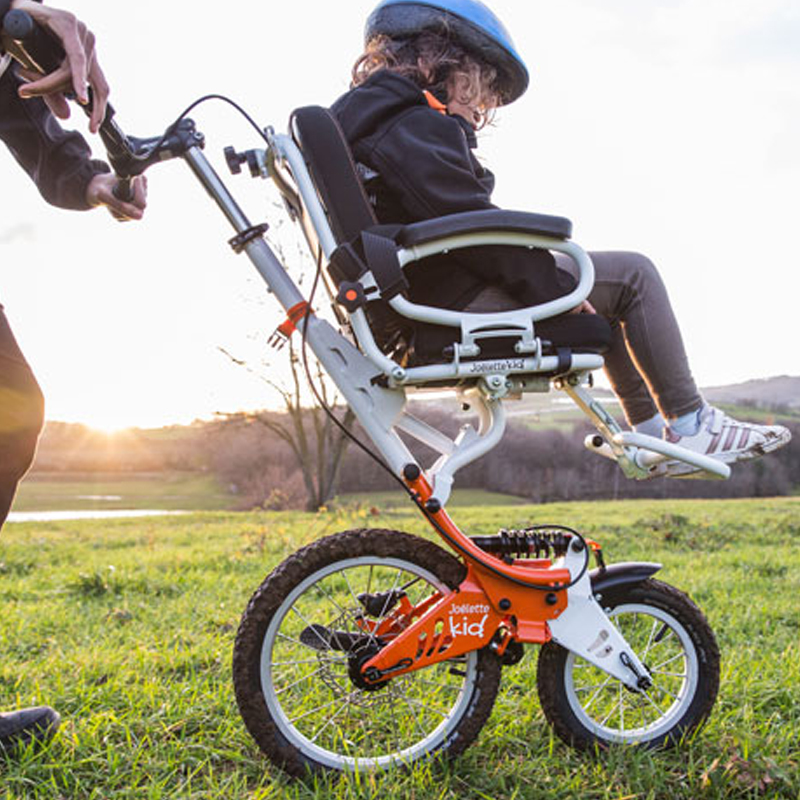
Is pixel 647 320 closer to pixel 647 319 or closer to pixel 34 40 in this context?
pixel 647 319

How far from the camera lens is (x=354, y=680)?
7.18 feet

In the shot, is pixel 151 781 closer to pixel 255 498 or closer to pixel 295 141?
pixel 295 141

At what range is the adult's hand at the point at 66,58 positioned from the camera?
177 centimetres

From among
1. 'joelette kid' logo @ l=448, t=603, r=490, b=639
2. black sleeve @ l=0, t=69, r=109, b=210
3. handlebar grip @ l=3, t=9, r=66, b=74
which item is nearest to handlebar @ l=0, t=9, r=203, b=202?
handlebar grip @ l=3, t=9, r=66, b=74

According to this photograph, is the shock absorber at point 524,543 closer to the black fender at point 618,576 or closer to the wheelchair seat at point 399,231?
the black fender at point 618,576

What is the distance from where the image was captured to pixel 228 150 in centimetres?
226

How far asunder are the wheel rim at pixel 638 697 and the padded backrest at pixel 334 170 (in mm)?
1453

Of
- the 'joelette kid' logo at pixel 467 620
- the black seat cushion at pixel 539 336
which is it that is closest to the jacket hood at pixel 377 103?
the black seat cushion at pixel 539 336

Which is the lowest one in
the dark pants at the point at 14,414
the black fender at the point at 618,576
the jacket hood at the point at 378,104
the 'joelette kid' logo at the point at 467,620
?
the 'joelette kid' logo at the point at 467,620

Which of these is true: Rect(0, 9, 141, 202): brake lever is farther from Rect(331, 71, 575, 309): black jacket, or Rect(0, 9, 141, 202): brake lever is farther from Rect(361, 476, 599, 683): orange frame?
Rect(361, 476, 599, 683): orange frame

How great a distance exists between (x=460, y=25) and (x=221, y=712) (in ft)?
8.13

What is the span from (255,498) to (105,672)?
98.3 feet

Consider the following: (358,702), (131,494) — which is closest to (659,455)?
(358,702)

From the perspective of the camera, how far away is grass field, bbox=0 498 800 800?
81.7 inches
